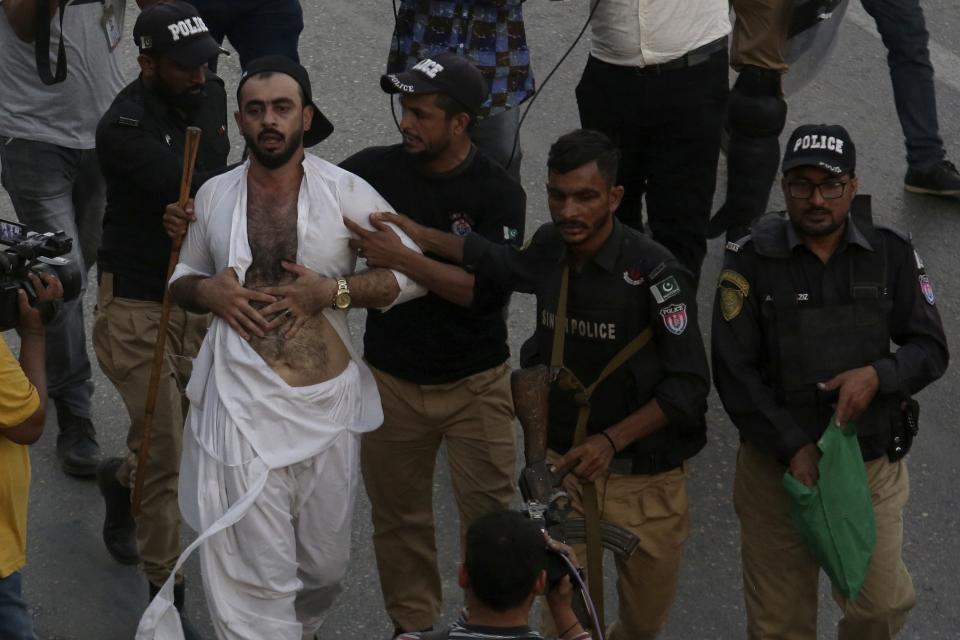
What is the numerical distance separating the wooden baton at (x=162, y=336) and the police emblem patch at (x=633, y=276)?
1435mm

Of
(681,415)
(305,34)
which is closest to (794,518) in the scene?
(681,415)

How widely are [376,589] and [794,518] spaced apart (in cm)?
173

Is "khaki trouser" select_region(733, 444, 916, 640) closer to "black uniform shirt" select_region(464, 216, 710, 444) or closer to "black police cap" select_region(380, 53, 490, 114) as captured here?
"black uniform shirt" select_region(464, 216, 710, 444)

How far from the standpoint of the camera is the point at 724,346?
16.1 ft

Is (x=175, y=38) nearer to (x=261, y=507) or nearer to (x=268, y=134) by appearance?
(x=268, y=134)

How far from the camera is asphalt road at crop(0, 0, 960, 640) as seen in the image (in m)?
5.76

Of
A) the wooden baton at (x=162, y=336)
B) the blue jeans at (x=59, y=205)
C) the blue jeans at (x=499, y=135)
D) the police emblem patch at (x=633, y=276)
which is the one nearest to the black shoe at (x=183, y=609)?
the wooden baton at (x=162, y=336)

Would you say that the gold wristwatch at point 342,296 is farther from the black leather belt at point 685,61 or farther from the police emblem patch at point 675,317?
the black leather belt at point 685,61

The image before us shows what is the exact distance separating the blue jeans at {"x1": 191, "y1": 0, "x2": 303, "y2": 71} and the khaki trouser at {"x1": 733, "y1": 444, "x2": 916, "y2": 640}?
320 centimetres

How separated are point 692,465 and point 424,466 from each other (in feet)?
4.74

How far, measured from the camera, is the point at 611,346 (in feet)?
15.9

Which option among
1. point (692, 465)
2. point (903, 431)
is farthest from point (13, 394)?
point (692, 465)

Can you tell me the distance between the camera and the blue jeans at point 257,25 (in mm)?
7027

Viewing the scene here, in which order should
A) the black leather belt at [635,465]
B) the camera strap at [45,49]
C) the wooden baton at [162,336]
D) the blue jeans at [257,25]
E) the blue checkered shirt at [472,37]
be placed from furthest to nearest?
the blue jeans at [257,25] → the blue checkered shirt at [472,37] → the camera strap at [45,49] → the wooden baton at [162,336] → the black leather belt at [635,465]
